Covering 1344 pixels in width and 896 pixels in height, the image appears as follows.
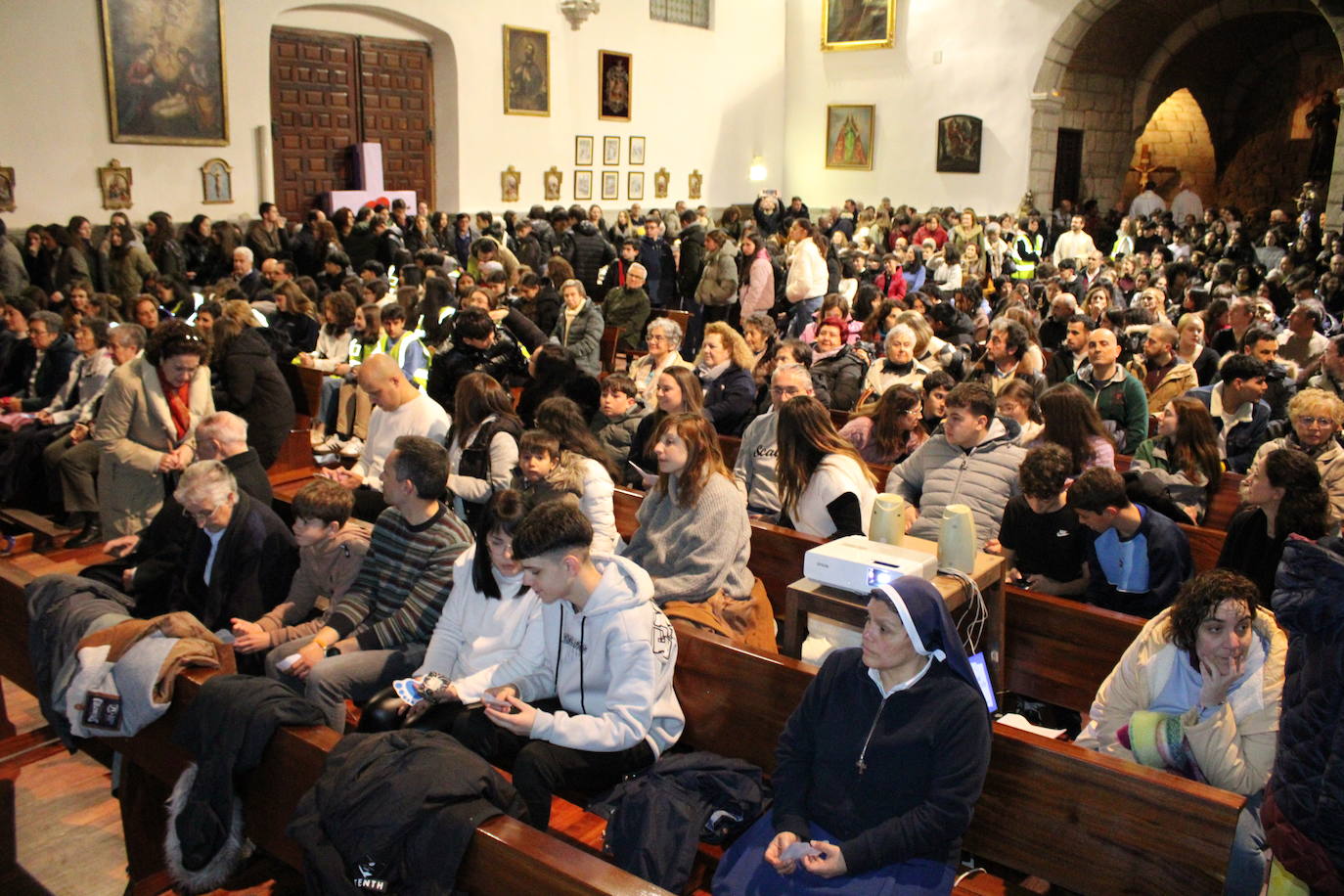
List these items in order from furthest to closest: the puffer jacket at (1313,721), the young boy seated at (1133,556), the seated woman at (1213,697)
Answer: the young boy seated at (1133,556) → the seated woman at (1213,697) → the puffer jacket at (1313,721)

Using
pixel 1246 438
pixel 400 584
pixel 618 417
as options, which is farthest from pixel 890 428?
pixel 400 584

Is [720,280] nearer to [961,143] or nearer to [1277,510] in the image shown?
[1277,510]

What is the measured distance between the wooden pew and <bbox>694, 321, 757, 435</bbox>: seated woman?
3.70m

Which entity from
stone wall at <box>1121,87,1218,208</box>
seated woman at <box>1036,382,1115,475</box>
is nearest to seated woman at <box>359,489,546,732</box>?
seated woman at <box>1036,382,1115,475</box>

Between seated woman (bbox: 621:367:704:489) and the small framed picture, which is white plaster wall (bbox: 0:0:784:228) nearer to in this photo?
the small framed picture

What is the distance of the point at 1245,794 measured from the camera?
2.91m

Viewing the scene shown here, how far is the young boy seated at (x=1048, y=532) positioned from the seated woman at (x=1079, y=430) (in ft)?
2.89

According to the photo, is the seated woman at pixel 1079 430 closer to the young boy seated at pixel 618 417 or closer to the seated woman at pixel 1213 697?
the seated woman at pixel 1213 697

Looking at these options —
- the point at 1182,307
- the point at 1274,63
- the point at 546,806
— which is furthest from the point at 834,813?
the point at 1274,63

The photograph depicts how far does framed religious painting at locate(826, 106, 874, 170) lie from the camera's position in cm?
2197

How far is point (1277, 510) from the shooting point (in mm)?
3879

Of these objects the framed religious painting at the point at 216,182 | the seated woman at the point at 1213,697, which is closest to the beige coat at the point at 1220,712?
the seated woman at the point at 1213,697

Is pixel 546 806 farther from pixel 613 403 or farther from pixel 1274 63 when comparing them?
pixel 1274 63

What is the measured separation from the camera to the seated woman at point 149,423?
5.84 m
